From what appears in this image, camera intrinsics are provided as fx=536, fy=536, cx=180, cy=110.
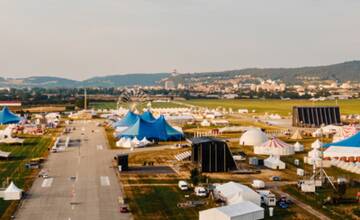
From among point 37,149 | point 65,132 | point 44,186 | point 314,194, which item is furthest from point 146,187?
point 65,132

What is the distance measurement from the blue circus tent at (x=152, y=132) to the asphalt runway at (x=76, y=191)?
810cm

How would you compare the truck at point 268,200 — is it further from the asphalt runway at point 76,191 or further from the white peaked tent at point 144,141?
the white peaked tent at point 144,141

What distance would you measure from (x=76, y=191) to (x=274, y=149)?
22.3 meters

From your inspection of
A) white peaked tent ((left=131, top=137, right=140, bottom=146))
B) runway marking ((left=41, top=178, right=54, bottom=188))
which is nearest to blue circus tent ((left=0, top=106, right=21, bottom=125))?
white peaked tent ((left=131, top=137, right=140, bottom=146))

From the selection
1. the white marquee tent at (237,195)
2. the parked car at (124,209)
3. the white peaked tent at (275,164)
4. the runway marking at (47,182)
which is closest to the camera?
the parked car at (124,209)

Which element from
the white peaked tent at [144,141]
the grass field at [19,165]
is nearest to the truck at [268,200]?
the grass field at [19,165]

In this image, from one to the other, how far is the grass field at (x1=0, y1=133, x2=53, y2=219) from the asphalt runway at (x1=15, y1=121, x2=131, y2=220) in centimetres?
Answer: 67

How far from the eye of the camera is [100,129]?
8075cm

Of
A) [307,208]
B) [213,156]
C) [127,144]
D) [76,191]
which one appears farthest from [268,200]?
[127,144]

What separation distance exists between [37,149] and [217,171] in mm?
22241

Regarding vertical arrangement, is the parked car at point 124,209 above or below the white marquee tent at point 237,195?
below

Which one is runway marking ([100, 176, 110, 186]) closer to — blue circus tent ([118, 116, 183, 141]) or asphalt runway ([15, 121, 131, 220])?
asphalt runway ([15, 121, 131, 220])

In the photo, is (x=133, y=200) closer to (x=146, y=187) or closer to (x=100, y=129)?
(x=146, y=187)

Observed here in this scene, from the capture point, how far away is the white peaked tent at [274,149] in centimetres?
4866
